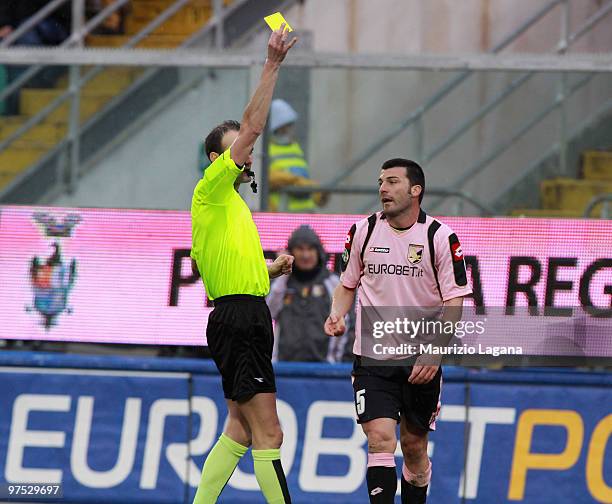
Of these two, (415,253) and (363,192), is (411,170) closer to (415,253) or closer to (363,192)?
(415,253)

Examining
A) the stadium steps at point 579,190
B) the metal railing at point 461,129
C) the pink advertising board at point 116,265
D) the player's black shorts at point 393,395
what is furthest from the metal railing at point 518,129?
the player's black shorts at point 393,395

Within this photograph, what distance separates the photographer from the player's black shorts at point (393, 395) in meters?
6.93

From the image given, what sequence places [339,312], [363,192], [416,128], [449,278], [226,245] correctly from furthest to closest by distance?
[416,128] < [363,192] < [339,312] < [449,278] < [226,245]

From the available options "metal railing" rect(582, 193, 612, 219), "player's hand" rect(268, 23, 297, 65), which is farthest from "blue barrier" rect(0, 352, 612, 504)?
"player's hand" rect(268, 23, 297, 65)

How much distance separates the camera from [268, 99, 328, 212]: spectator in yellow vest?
9188 mm

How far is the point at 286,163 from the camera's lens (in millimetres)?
9234

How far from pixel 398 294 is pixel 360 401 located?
0.61 metres

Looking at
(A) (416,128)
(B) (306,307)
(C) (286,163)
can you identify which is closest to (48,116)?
(C) (286,163)

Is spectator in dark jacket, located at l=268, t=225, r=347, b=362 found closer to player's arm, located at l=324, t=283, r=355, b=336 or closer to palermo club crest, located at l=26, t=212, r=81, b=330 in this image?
palermo club crest, located at l=26, t=212, r=81, b=330

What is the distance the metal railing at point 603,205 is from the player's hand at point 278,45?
344 cm

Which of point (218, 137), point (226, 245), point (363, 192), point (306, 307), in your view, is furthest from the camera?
point (306, 307)

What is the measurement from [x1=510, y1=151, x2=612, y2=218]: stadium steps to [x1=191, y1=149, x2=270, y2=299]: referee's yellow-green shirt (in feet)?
9.51

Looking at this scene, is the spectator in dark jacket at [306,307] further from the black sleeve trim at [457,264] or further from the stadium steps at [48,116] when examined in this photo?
the black sleeve trim at [457,264]

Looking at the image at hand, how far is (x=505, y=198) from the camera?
9.16 meters
